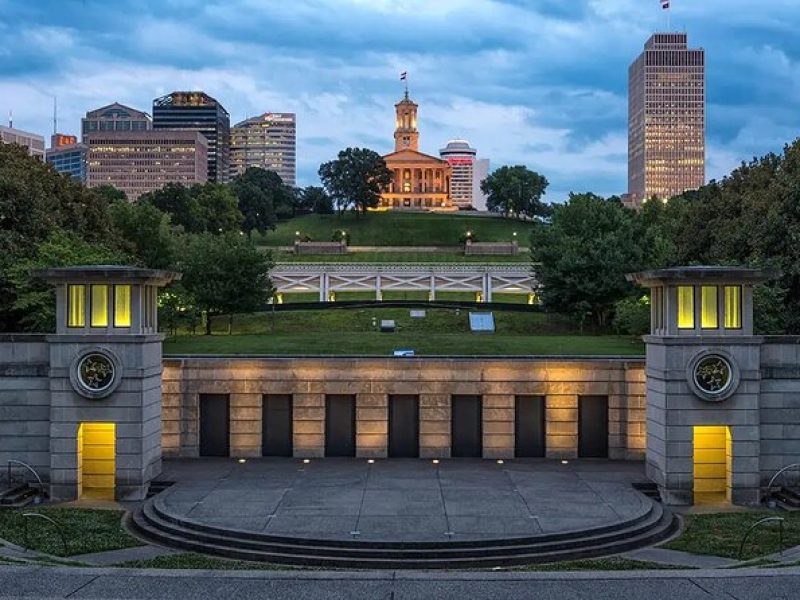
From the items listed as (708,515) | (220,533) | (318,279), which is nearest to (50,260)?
(220,533)

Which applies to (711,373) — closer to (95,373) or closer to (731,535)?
(731,535)

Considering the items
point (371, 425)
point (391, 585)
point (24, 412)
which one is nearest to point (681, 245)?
point (371, 425)

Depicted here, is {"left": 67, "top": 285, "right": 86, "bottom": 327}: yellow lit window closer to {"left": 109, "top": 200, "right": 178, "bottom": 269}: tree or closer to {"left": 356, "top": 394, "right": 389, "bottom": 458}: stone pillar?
{"left": 356, "top": 394, "right": 389, "bottom": 458}: stone pillar

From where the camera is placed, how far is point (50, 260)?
42.5 m

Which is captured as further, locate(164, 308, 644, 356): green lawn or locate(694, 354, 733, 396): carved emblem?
locate(164, 308, 644, 356): green lawn

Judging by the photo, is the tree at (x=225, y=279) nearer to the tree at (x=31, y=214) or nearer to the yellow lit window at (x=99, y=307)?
the tree at (x=31, y=214)

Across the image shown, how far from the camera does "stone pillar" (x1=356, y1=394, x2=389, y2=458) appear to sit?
33969 mm

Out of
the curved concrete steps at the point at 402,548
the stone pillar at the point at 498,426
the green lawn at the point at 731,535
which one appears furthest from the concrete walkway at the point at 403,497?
the green lawn at the point at 731,535

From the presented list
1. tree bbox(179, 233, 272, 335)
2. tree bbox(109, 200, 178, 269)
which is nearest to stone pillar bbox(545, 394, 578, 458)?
tree bbox(179, 233, 272, 335)

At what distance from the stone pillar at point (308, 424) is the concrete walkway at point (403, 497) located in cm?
84

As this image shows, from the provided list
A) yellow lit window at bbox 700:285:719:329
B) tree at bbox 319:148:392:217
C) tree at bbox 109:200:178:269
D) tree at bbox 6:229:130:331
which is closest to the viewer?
yellow lit window at bbox 700:285:719:329

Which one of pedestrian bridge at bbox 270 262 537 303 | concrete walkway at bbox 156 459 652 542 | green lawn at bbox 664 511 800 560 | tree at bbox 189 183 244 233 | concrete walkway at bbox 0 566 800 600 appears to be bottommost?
green lawn at bbox 664 511 800 560

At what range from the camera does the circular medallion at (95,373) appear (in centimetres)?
2861

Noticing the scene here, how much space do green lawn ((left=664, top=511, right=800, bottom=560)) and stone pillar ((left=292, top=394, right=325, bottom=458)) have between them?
44.8 ft
